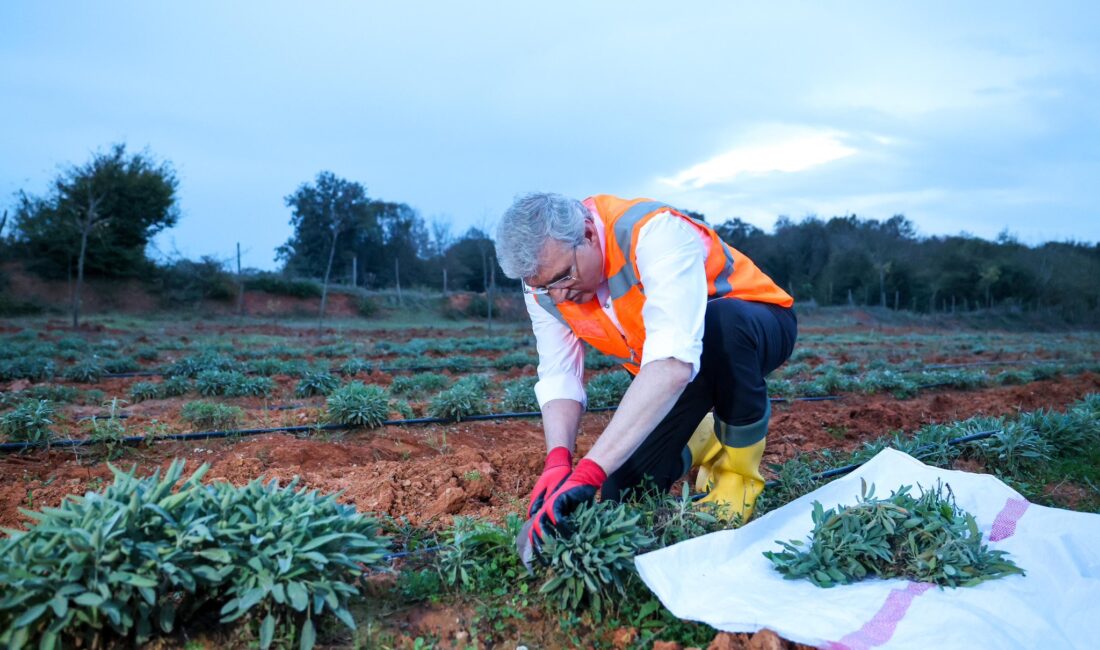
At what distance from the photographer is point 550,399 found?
2887 millimetres

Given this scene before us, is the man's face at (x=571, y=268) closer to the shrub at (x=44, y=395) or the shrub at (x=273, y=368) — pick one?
the shrub at (x=44, y=395)

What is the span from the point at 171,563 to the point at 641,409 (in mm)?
1341

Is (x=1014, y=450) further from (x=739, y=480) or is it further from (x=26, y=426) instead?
(x=26, y=426)

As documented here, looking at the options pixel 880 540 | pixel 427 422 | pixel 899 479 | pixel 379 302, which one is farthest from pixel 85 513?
pixel 379 302

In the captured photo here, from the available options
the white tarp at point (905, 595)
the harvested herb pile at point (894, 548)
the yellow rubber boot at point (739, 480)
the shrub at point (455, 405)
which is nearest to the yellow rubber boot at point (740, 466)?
the yellow rubber boot at point (739, 480)

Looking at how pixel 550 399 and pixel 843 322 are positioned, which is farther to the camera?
pixel 843 322

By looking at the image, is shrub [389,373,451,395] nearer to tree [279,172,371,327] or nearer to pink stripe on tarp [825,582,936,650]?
pink stripe on tarp [825,582,936,650]

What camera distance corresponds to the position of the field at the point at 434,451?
215 centimetres

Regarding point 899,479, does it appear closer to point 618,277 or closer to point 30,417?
point 618,277

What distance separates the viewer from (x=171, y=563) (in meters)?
1.75

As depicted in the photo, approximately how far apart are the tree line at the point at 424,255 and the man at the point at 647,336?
24.2 metres

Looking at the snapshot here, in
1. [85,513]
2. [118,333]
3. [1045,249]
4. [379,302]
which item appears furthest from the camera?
[1045,249]

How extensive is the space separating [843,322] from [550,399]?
3034 cm

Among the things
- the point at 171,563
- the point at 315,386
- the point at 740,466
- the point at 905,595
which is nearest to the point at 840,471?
the point at 740,466
